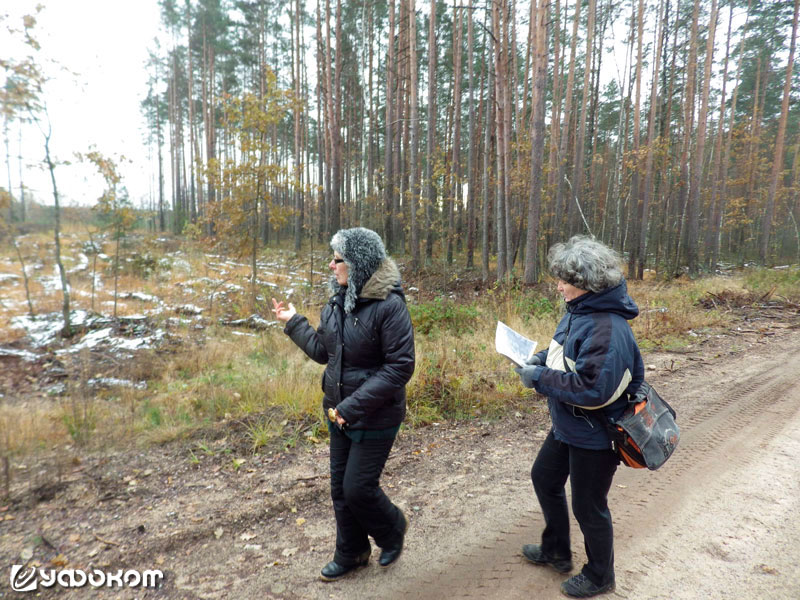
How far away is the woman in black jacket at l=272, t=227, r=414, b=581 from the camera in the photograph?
2492mm

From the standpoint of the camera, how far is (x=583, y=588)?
247 cm

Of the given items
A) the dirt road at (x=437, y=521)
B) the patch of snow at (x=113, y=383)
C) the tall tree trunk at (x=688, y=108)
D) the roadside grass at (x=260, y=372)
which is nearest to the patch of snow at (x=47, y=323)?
the roadside grass at (x=260, y=372)

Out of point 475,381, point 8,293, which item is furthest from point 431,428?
point 8,293

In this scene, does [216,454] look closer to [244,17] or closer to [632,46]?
[632,46]

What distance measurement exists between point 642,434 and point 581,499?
0.49 meters

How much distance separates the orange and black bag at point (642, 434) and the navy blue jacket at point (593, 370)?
1.7 inches

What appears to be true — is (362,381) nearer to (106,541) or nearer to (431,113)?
(106,541)

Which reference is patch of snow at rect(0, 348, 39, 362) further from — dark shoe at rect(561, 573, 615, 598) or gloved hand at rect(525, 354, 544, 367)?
dark shoe at rect(561, 573, 615, 598)

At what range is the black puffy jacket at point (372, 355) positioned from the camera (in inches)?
96.7

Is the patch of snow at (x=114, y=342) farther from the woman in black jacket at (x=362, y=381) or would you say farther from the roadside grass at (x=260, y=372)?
the woman in black jacket at (x=362, y=381)

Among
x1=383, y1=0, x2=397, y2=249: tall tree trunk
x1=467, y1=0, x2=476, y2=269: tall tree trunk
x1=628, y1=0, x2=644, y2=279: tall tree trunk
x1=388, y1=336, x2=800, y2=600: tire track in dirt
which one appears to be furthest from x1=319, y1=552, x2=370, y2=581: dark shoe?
x1=628, y1=0, x2=644, y2=279: tall tree trunk

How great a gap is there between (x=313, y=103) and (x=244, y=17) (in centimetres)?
593

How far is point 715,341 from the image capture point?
8820 mm

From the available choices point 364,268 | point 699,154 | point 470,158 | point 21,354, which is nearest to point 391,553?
point 364,268
